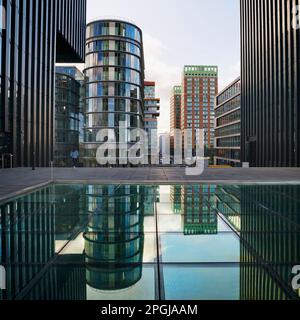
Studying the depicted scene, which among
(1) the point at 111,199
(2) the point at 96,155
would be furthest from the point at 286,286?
(2) the point at 96,155

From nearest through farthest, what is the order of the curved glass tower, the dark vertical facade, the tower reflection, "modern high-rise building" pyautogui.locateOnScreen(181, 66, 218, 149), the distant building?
the tower reflection < the dark vertical facade < the curved glass tower < the distant building < "modern high-rise building" pyautogui.locateOnScreen(181, 66, 218, 149)

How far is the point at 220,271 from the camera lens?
3.88 meters

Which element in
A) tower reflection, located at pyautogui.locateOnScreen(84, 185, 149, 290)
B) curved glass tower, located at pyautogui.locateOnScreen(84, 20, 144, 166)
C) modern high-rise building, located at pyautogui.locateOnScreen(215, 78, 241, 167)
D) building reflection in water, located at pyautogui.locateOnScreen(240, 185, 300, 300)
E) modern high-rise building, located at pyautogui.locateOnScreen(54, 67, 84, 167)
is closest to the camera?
building reflection in water, located at pyautogui.locateOnScreen(240, 185, 300, 300)

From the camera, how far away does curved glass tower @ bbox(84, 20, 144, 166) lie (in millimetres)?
61625

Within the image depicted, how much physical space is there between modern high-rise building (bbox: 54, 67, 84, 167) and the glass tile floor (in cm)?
5386

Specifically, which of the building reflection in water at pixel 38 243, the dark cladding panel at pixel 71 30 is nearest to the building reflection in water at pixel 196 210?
the building reflection in water at pixel 38 243

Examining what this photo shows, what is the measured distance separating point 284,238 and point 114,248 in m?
3.13

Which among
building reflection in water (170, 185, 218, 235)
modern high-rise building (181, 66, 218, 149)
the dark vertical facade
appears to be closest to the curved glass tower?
the dark vertical facade

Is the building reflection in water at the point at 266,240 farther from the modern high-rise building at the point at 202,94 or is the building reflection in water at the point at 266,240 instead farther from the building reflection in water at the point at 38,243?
the modern high-rise building at the point at 202,94

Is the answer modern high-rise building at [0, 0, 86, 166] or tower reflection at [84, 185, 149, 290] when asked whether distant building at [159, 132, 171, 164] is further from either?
tower reflection at [84, 185, 149, 290]

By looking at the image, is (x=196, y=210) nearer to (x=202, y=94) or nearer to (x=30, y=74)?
(x=30, y=74)

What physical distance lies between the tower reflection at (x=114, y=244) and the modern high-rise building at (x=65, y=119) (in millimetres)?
53173

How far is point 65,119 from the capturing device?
2400 inches
